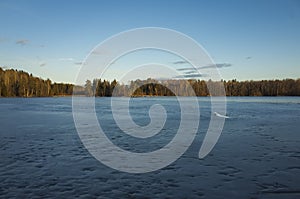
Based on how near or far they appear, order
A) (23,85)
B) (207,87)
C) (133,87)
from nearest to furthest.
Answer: (133,87) < (23,85) < (207,87)

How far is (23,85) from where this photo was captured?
431 ft

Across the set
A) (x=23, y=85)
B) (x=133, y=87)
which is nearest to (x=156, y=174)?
(x=133, y=87)

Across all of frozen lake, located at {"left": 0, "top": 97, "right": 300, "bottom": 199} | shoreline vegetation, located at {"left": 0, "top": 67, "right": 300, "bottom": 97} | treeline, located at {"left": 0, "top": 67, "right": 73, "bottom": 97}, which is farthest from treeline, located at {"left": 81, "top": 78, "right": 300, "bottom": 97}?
frozen lake, located at {"left": 0, "top": 97, "right": 300, "bottom": 199}

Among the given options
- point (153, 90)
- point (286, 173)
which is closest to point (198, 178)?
point (286, 173)

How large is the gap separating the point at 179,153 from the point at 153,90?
469 feet

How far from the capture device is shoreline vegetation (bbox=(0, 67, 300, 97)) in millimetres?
128500

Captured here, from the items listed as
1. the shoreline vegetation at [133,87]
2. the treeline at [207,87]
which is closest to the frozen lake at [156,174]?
the shoreline vegetation at [133,87]

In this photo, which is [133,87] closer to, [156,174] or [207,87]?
[207,87]

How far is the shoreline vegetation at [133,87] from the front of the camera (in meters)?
128

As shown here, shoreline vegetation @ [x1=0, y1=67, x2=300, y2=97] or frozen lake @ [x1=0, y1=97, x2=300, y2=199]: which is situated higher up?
shoreline vegetation @ [x1=0, y1=67, x2=300, y2=97]

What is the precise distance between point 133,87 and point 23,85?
189 ft

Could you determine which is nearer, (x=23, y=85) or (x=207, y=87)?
(x=23, y=85)

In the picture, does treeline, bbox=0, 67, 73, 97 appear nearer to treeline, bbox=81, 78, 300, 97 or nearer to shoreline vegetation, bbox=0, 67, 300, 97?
shoreline vegetation, bbox=0, 67, 300, 97

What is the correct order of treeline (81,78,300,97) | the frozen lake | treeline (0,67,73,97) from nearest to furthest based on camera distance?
the frozen lake → treeline (0,67,73,97) → treeline (81,78,300,97)
